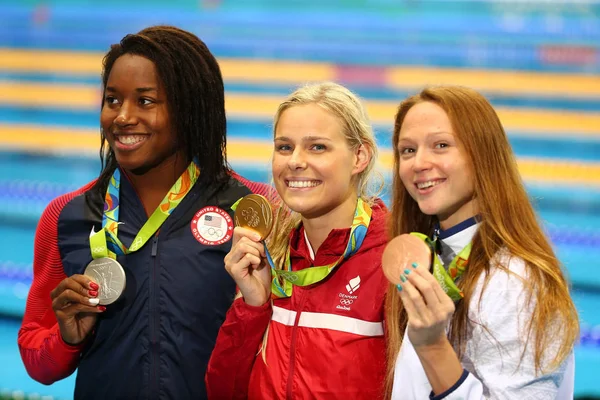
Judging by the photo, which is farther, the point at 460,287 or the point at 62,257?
the point at 62,257

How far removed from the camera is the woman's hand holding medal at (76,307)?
1.98 m

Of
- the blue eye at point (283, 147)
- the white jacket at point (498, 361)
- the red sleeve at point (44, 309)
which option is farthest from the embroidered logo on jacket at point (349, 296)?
the red sleeve at point (44, 309)

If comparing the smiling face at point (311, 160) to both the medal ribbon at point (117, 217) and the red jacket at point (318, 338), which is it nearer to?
the red jacket at point (318, 338)

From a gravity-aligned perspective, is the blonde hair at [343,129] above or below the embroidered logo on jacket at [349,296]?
above

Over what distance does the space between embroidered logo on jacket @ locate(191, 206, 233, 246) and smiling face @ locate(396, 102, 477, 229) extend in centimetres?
56

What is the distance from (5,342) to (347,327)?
3453mm

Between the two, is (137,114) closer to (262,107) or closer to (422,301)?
(422,301)

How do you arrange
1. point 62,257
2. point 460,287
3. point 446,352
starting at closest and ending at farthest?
point 446,352 < point 460,287 < point 62,257

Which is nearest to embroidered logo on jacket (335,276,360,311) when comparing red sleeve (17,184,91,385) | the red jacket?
the red jacket

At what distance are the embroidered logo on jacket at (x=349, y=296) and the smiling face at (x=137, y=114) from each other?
0.62 m

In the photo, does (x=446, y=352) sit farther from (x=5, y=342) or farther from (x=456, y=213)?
(x=5, y=342)

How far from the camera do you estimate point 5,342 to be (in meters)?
4.70

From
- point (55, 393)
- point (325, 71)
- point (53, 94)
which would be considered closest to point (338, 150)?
point (55, 393)

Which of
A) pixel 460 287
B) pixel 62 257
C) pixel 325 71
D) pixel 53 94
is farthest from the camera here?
pixel 53 94
